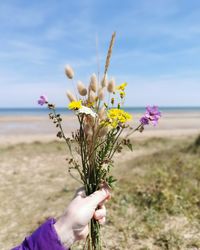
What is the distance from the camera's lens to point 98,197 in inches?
79.0

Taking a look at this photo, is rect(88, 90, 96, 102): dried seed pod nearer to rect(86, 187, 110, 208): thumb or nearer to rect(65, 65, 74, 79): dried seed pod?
rect(65, 65, 74, 79): dried seed pod

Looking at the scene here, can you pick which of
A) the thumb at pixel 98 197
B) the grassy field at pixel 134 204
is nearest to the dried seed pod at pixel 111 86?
the thumb at pixel 98 197

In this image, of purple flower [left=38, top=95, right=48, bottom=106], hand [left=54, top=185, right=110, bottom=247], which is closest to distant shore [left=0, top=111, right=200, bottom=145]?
purple flower [left=38, top=95, right=48, bottom=106]

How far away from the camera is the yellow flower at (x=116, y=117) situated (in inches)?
82.9

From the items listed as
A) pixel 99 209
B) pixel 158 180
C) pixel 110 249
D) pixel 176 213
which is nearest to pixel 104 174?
pixel 99 209

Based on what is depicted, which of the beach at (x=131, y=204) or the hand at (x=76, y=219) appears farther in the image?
the beach at (x=131, y=204)

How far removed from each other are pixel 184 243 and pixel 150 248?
41 centimetres

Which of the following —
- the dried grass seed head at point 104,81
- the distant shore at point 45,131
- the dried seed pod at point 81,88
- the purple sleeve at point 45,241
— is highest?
the dried grass seed head at point 104,81

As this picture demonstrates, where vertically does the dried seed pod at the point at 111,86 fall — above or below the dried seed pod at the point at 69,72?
below

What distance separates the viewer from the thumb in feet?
6.42

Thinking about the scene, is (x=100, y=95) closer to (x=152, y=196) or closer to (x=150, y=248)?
(x=150, y=248)

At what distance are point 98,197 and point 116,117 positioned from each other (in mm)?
468

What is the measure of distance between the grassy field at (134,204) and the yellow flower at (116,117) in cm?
259

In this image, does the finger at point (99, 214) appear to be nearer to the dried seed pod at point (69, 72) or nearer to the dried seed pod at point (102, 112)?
the dried seed pod at point (102, 112)
